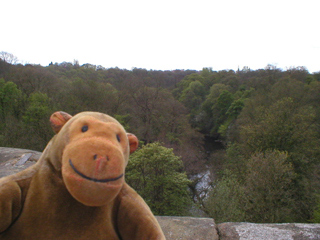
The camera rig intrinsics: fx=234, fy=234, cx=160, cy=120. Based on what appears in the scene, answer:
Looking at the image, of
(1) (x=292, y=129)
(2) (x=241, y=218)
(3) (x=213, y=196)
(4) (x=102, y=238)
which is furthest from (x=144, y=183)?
(4) (x=102, y=238)

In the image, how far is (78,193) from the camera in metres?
1.12

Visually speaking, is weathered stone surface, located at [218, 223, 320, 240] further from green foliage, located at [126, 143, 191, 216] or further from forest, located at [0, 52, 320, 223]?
green foliage, located at [126, 143, 191, 216]

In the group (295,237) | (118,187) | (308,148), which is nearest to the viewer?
(118,187)

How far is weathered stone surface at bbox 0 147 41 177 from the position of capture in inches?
154

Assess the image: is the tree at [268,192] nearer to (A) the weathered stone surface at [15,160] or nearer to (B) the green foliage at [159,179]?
(B) the green foliage at [159,179]

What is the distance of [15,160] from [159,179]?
31.4 ft

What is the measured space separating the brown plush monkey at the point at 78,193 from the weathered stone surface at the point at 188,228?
1.14 metres

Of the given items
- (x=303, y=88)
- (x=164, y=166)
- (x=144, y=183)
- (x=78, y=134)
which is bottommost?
(x=144, y=183)

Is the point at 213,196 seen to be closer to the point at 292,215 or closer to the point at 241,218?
the point at 241,218

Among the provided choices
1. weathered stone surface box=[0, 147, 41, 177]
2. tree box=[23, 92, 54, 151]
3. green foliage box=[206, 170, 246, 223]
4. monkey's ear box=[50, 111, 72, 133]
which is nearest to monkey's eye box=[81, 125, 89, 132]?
monkey's ear box=[50, 111, 72, 133]

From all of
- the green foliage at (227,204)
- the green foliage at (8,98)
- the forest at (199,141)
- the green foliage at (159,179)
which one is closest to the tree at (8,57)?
the forest at (199,141)

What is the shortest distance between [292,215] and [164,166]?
7.09 metres

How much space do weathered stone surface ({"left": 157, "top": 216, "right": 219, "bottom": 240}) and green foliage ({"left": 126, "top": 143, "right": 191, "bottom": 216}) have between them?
987cm

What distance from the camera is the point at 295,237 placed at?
2.31 meters
